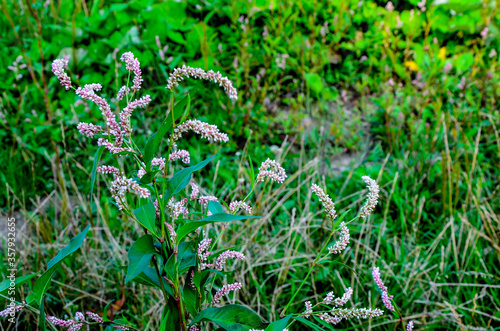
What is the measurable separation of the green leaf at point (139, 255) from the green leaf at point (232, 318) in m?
0.19

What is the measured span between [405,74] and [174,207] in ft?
8.82

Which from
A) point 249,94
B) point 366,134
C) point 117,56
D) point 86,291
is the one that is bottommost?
point 86,291

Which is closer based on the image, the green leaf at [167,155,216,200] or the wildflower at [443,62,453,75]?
the green leaf at [167,155,216,200]

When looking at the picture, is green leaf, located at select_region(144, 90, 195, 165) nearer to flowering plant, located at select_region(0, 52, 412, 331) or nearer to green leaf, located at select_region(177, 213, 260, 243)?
flowering plant, located at select_region(0, 52, 412, 331)

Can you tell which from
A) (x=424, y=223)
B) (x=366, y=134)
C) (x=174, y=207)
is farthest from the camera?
(x=366, y=134)

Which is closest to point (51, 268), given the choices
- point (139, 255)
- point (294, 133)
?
point (139, 255)

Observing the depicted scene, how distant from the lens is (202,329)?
1024mm

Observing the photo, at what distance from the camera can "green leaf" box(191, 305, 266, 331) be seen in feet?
2.83

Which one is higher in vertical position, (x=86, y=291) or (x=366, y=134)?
(x=366, y=134)

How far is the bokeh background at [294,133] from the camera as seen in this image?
1894 mm

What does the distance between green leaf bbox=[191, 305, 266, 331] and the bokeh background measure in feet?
2.92

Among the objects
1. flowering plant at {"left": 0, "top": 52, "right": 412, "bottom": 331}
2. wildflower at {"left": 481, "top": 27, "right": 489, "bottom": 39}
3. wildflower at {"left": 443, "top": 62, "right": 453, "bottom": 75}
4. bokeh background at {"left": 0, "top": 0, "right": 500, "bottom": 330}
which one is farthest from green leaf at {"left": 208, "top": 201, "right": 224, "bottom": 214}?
wildflower at {"left": 481, "top": 27, "right": 489, "bottom": 39}

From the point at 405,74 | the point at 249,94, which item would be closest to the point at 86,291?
the point at 249,94

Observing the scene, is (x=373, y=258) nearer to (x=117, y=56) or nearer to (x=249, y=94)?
(x=249, y=94)
